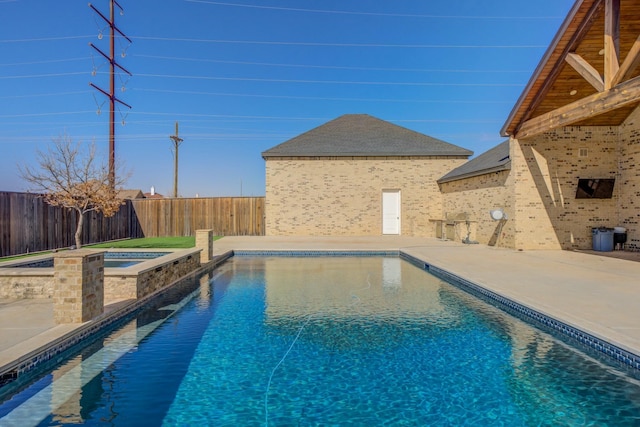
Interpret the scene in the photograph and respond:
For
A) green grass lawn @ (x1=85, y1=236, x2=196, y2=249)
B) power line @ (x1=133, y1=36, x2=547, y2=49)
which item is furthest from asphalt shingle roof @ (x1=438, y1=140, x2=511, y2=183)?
green grass lawn @ (x1=85, y1=236, x2=196, y2=249)

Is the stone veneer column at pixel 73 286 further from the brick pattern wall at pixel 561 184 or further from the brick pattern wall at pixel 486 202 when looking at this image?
the brick pattern wall at pixel 486 202

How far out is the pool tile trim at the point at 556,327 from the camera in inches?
155

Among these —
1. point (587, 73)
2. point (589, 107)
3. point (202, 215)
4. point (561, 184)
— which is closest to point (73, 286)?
point (589, 107)

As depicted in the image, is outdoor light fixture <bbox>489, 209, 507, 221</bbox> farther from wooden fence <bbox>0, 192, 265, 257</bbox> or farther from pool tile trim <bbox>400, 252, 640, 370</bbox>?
wooden fence <bbox>0, 192, 265, 257</bbox>

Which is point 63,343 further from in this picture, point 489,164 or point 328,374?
point 489,164

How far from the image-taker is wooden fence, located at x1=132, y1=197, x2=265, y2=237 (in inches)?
791

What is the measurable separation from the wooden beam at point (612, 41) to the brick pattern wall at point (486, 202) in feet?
16.8

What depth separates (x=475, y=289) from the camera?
721cm

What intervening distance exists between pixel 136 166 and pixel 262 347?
15474 millimetres

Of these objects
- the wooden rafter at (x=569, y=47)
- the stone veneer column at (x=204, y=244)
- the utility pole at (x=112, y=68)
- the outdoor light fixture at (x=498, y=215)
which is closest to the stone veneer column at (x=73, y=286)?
the stone veneer column at (x=204, y=244)

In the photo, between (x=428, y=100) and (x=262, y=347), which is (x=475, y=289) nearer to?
(x=262, y=347)

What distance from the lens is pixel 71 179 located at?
13.8 metres

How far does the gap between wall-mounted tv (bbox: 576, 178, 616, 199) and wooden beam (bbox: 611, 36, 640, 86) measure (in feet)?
17.2

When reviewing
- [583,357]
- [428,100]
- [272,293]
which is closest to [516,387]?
[583,357]
